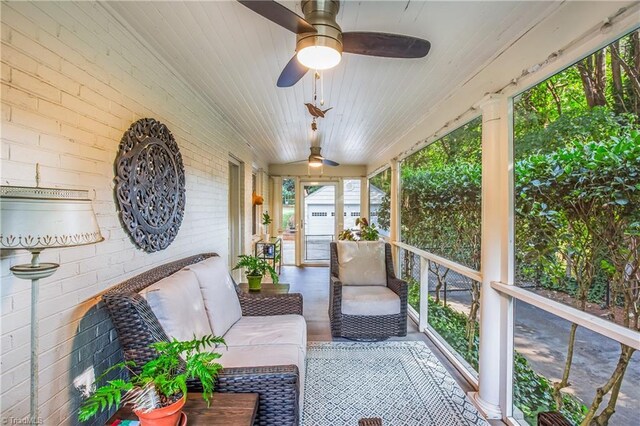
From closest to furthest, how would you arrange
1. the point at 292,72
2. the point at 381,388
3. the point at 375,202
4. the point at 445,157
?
1. the point at 292,72
2. the point at 381,388
3. the point at 445,157
4. the point at 375,202

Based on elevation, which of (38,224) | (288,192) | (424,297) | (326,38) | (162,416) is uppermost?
(326,38)

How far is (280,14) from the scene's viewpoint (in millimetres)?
1200

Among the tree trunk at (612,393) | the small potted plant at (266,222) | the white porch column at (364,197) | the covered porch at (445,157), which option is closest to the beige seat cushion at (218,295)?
the covered porch at (445,157)

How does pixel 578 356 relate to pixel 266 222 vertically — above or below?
below

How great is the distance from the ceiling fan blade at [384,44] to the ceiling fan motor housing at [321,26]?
10cm

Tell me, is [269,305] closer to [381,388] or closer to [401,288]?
[381,388]

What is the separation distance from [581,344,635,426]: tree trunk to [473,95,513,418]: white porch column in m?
0.53

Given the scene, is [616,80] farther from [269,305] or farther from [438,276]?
[269,305]

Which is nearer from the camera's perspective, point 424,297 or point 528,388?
point 528,388

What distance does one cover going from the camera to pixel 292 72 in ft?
5.67

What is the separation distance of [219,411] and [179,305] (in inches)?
24.7

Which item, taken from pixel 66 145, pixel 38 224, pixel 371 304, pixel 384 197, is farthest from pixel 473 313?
pixel 384 197

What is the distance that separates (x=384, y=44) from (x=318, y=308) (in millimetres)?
3523

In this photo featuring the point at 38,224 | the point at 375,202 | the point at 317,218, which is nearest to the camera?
the point at 38,224
